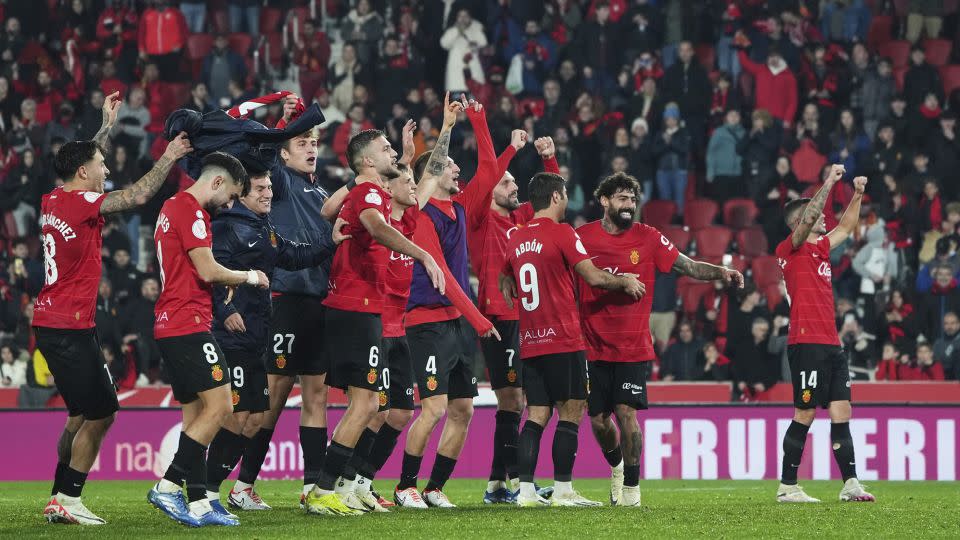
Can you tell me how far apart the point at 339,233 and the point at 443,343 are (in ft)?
5.15

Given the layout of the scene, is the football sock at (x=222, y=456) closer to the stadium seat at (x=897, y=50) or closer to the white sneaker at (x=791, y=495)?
the white sneaker at (x=791, y=495)

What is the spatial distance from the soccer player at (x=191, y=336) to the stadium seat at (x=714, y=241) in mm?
A: 12101

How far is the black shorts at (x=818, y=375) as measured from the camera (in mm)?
11711

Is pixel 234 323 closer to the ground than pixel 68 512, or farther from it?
farther from it

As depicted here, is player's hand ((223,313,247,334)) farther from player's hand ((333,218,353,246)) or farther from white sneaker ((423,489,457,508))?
white sneaker ((423,489,457,508))

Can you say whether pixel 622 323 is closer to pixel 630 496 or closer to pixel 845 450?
pixel 630 496

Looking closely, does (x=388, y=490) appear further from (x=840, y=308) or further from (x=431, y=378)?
(x=840, y=308)

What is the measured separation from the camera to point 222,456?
1031cm

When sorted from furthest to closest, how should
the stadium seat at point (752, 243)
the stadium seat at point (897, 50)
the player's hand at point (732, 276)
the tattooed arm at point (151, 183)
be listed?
1. the stadium seat at point (897, 50)
2. the stadium seat at point (752, 243)
3. the player's hand at point (732, 276)
4. the tattooed arm at point (151, 183)

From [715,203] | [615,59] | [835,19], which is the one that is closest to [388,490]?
[715,203]

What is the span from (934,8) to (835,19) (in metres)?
1.64

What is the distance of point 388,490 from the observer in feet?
46.1

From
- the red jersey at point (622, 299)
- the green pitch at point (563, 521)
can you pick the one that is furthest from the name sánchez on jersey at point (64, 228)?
the red jersey at point (622, 299)

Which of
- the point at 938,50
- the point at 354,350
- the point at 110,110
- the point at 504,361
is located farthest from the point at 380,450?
the point at 938,50
